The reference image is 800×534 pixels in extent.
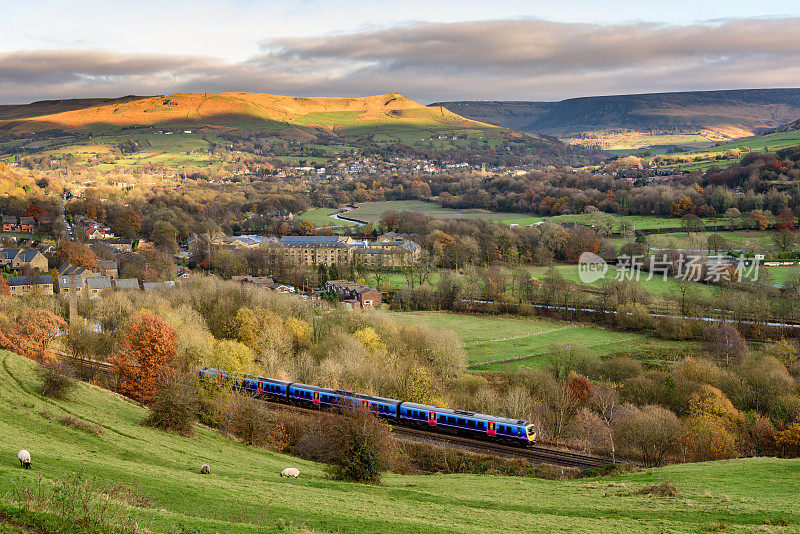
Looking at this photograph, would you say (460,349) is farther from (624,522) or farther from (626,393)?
(624,522)

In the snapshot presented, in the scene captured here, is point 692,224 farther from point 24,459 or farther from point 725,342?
point 24,459

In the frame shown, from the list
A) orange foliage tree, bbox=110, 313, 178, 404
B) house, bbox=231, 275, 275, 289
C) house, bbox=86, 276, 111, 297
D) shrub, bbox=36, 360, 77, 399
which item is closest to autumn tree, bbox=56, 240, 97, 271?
house, bbox=86, 276, 111, 297

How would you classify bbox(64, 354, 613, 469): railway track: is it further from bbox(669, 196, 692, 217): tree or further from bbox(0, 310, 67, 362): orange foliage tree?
bbox(669, 196, 692, 217): tree

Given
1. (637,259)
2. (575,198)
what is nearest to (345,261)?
(637,259)

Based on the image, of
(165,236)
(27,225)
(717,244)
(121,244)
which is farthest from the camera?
(165,236)

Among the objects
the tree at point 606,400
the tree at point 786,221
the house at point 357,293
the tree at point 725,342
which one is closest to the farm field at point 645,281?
the tree at point 725,342

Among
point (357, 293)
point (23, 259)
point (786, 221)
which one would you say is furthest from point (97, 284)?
point (786, 221)
